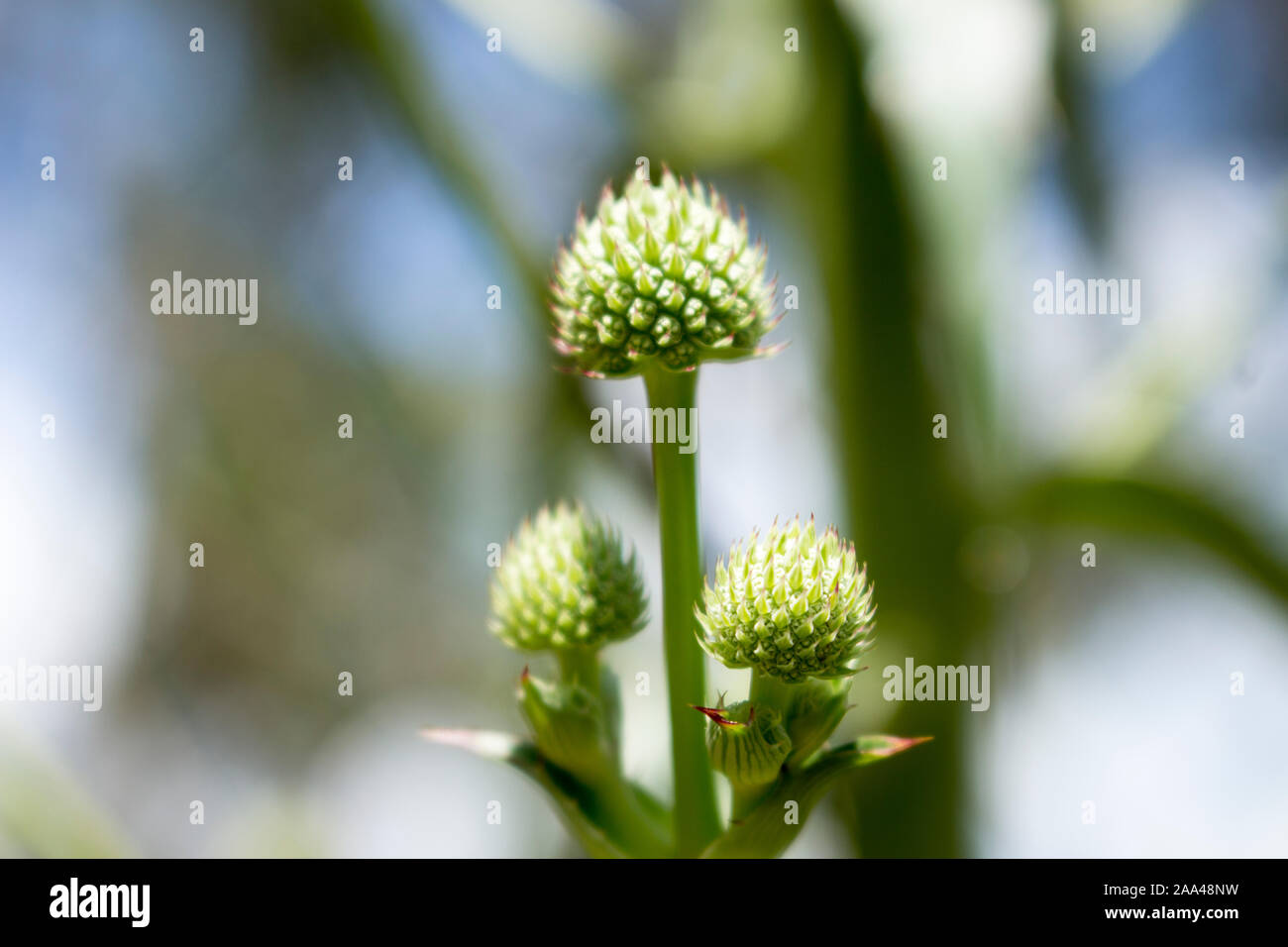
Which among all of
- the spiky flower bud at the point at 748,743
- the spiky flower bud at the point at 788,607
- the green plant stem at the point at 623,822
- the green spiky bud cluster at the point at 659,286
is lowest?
the green plant stem at the point at 623,822

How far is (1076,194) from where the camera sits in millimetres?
1441

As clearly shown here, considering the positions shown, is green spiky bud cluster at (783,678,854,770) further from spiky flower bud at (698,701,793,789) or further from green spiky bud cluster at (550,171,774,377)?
green spiky bud cluster at (550,171,774,377)

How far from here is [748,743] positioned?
41cm

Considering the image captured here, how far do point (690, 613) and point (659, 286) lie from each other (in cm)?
17

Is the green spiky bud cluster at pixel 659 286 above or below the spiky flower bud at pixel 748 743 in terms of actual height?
above

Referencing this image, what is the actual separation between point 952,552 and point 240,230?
1639 mm

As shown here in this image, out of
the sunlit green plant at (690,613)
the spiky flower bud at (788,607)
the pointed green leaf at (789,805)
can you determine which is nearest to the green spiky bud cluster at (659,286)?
the sunlit green plant at (690,613)

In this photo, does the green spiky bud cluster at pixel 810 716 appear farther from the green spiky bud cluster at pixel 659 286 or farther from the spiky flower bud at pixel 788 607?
the green spiky bud cluster at pixel 659 286

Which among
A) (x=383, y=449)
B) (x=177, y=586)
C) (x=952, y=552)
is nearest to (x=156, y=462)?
(x=177, y=586)

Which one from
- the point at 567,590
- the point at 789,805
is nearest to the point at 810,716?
the point at 789,805

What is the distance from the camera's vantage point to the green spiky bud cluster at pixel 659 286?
0.44 metres

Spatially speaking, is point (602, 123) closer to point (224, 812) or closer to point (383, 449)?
point (383, 449)

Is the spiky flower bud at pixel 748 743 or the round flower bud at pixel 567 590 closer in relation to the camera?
the spiky flower bud at pixel 748 743

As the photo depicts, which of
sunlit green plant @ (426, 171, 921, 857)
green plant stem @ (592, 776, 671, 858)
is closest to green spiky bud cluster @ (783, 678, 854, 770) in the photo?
sunlit green plant @ (426, 171, 921, 857)
